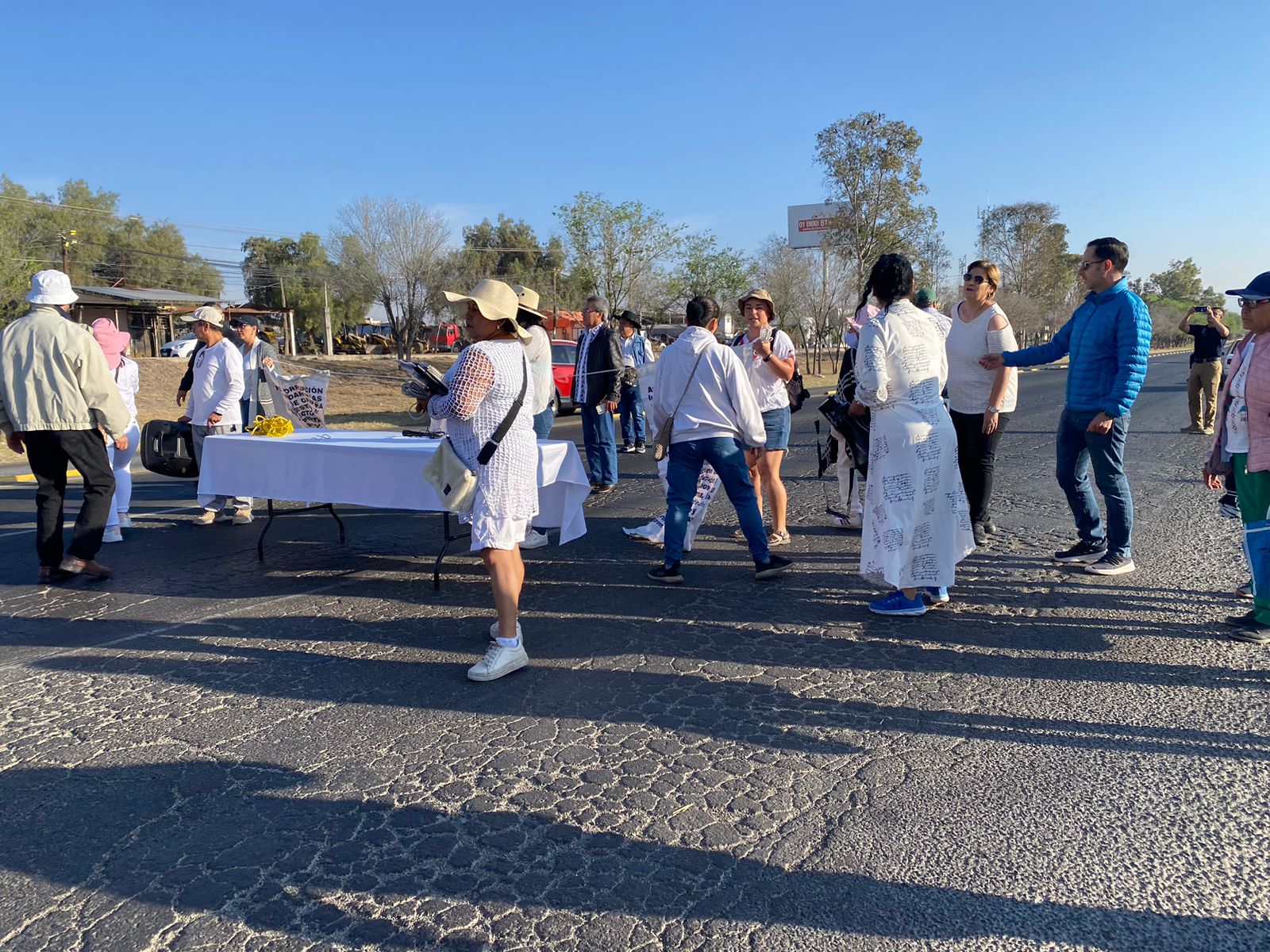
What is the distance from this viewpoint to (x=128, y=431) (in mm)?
7363

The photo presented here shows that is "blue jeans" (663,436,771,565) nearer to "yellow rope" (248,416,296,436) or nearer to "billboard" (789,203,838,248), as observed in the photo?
"yellow rope" (248,416,296,436)

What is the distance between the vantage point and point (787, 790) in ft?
10.4

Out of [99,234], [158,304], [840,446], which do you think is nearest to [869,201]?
[840,446]

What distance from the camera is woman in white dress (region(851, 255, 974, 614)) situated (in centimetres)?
471

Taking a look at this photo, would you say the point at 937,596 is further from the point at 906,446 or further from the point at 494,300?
the point at 494,300

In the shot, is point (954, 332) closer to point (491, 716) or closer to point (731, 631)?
point (731, 631)

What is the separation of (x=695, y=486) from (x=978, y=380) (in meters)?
2.20

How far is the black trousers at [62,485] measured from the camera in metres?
5.95

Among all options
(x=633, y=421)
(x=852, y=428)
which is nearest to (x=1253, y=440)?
(x=852, y=428)

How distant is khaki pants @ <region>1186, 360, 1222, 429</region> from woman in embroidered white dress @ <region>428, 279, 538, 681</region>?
44.1 ft

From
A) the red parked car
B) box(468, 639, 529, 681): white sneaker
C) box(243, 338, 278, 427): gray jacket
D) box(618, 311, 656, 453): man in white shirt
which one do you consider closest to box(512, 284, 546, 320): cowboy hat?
box(468, 639, 529, 681): white sneaker

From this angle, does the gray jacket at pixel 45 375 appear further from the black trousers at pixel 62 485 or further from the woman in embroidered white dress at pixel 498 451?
the woman in embroidered white dress at pixel 498 451

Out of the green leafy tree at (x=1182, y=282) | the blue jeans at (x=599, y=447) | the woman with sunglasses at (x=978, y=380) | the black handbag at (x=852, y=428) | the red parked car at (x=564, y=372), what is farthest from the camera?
the green leafy tree at (x=1182, y=282)

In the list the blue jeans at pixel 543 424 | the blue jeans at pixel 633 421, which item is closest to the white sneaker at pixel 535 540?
the blue jeans at pixel 543 424
